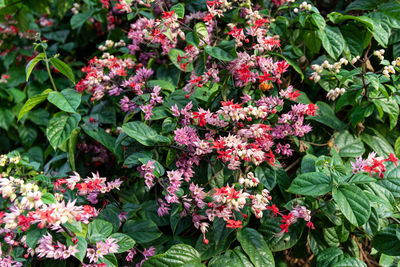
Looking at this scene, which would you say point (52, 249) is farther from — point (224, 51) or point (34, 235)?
point (224, 51)

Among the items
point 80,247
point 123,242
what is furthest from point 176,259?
point 80,247

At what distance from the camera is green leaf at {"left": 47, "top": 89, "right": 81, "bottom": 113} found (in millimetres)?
1366

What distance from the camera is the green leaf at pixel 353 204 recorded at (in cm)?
106

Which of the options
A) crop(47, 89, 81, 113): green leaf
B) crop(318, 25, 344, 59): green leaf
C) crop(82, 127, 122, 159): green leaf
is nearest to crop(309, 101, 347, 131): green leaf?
crop(318, 25, 344, 59): green leaf

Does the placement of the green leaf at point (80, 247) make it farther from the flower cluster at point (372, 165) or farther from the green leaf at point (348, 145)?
the green leaf at point (348, 145)

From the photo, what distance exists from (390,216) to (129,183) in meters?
1.07

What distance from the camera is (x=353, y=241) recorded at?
1.39 metres

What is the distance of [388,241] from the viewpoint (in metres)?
1.17

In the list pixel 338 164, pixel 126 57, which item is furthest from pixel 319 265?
pixel 126 57

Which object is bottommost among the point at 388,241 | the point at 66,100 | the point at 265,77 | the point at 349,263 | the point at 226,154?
the point at 349,263

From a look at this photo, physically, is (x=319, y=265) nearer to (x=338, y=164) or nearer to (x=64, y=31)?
(x=338, y=164)

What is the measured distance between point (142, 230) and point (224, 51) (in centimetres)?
74

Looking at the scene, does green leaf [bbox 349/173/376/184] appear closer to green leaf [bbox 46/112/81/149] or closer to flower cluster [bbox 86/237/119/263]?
flower cluster [bbox 86/237/119/263]

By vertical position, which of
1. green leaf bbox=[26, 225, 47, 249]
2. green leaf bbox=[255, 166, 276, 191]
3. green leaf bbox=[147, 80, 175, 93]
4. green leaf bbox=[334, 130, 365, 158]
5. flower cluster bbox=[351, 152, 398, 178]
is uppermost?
flower cluster bbox=[351, 152, 398, 178]
